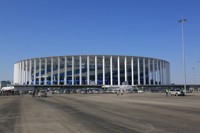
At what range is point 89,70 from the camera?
521 ft

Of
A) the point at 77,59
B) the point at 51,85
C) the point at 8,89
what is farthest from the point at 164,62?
the point at 8,89

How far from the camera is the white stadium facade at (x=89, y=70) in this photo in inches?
6161

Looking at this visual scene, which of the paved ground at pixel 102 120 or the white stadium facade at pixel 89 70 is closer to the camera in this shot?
the paved ground at pixel 102 120

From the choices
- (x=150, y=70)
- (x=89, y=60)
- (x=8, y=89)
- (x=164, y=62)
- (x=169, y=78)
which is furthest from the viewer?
(x=169, y=78)

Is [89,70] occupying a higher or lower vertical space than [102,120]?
higher

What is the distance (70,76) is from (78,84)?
641 cm

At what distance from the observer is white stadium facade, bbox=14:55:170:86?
156 meters

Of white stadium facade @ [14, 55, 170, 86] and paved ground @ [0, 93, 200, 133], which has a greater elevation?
white stadium facade @ [14, 55, 170, 86]

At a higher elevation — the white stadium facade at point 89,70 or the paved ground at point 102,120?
the white stadium facade at point 89,70

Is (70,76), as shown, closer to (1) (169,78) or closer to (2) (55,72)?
(2) (55,72)

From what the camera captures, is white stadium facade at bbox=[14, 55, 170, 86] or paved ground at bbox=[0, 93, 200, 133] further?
white stadium facade at bbox=[14, 55, 170, 86]

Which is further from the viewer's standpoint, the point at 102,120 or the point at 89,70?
the point at 89,70

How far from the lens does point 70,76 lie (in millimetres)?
160250

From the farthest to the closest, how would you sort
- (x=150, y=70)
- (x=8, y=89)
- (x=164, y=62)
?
(x=164, y=62), (x=150, y=70), (x=8, y=89)
